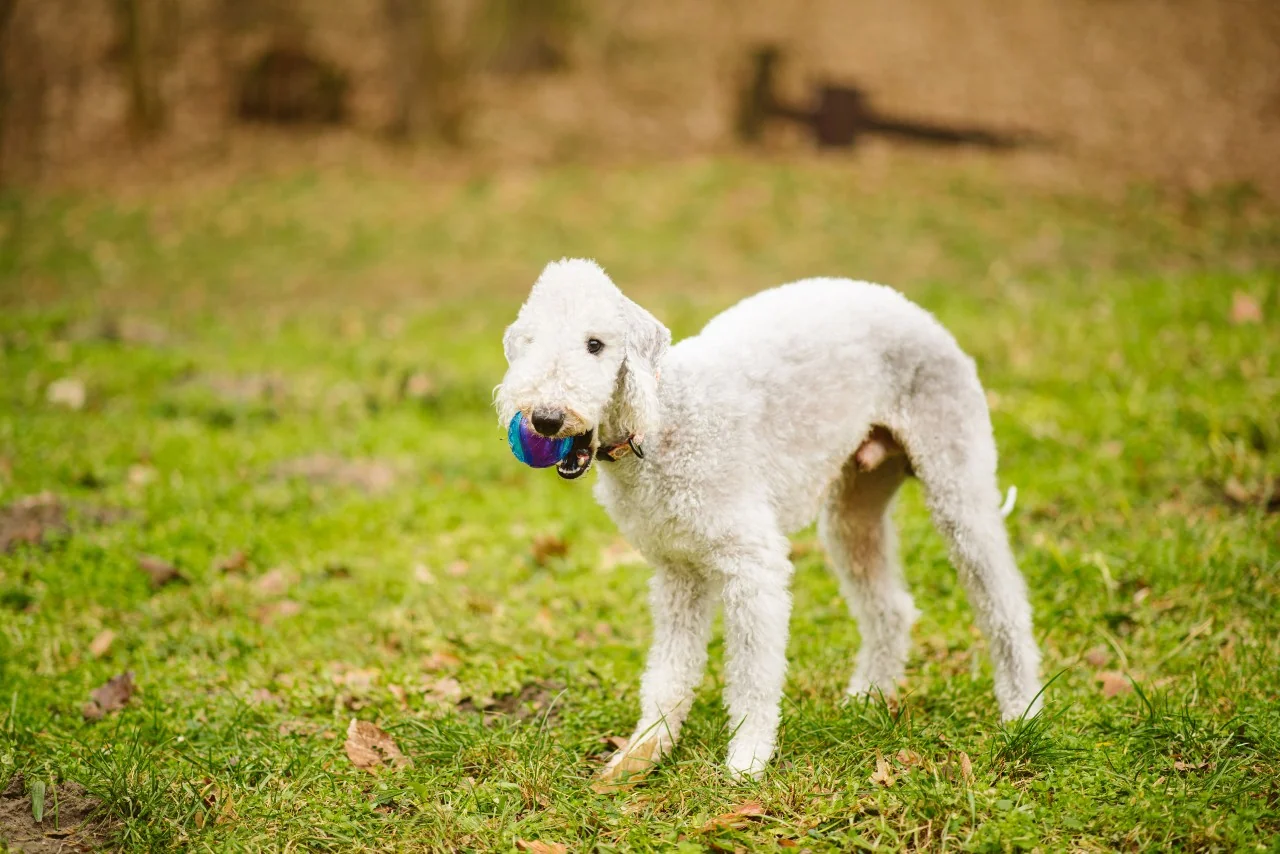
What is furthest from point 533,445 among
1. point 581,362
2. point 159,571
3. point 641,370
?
point 159,571

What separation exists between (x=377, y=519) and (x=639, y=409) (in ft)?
11.1

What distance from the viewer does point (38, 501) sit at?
561cm

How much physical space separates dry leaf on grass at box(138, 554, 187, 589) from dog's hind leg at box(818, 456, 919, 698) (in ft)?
10.8

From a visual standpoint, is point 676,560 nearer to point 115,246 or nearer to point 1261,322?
point 1261,322

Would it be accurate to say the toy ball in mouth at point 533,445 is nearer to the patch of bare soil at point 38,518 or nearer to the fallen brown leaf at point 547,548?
the fallen brown leaf at point 547,548

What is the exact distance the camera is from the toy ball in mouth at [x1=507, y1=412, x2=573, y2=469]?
9.75 ft

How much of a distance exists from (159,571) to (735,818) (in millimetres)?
3435

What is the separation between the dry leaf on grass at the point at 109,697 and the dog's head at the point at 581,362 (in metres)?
2.29

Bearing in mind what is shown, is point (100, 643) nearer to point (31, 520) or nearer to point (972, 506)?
point (31, 520)

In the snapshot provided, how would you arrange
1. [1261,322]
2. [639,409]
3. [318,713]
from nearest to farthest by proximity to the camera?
[639,409], [318,713], [1261,322]

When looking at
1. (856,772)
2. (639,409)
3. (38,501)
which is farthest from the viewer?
(38,501)

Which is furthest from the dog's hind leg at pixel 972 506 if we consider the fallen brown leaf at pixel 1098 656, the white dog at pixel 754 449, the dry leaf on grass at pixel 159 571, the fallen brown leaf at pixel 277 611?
the dry leaf on grass at pixel 159 571

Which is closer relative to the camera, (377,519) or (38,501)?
(38,501)

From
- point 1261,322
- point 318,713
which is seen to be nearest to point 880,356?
point 318,713
